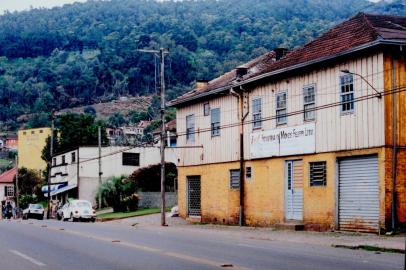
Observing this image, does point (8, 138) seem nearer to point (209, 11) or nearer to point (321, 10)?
point (209, 11)

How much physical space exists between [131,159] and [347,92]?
125 feet

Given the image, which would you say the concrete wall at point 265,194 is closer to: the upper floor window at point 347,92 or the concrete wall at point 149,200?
the upper floor window at point 347,92

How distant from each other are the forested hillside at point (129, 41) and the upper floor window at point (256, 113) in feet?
205

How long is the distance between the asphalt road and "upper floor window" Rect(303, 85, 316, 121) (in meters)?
7.88

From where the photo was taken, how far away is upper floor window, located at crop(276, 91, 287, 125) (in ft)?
95.0

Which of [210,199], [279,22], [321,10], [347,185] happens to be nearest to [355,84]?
[347,185]

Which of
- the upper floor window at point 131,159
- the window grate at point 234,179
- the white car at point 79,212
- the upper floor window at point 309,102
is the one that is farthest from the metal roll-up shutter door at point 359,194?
the upper floor window at point 131,159

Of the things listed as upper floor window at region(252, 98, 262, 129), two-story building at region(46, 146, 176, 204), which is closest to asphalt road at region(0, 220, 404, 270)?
upper floor window at region(252, 98, 262, 129)

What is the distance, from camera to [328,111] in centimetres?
2611

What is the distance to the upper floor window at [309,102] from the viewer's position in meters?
27.1

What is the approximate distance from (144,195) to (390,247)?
33595mm

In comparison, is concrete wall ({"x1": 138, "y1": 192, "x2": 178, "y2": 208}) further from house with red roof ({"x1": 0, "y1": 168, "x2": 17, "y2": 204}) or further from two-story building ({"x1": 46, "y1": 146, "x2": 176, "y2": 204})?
house with red roof ({"x1": 0, "y1": 168, "x2": 17, "y2": 204})

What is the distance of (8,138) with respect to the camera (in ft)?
471

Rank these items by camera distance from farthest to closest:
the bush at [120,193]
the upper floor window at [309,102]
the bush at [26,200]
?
the bush at [26,200], the bush at [120,193], the upper floor window at [309,102]
